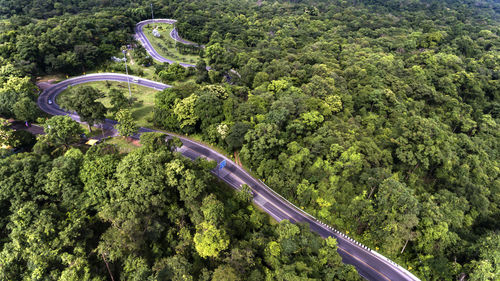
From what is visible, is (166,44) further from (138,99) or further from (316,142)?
(316,142)

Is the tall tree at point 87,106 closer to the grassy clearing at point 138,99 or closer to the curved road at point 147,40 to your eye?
the grassy clearing at point 138,99

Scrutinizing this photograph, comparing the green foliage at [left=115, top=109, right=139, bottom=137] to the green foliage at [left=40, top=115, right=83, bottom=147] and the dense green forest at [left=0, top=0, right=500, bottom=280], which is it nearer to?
the green foliage at [left=40, top=115, right=83, bottom=147]

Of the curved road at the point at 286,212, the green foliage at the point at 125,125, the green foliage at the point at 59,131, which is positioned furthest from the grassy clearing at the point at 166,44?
the green foliage at the point at 59,131

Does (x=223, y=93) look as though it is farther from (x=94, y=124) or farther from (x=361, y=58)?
(x=361, y=58)

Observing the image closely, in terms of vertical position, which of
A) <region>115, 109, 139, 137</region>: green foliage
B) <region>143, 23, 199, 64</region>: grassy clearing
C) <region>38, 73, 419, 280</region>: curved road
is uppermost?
<region>115, 109, 139, 137</region>: green foliage

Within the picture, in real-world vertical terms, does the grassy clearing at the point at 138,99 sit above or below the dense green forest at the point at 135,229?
below

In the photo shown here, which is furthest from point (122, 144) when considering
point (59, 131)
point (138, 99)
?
point (138, 99)

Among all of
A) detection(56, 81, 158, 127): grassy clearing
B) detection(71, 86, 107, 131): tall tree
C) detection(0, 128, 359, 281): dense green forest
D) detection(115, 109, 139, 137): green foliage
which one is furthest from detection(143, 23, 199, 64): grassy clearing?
detection(0, 128, 359, 281): dense green forest
